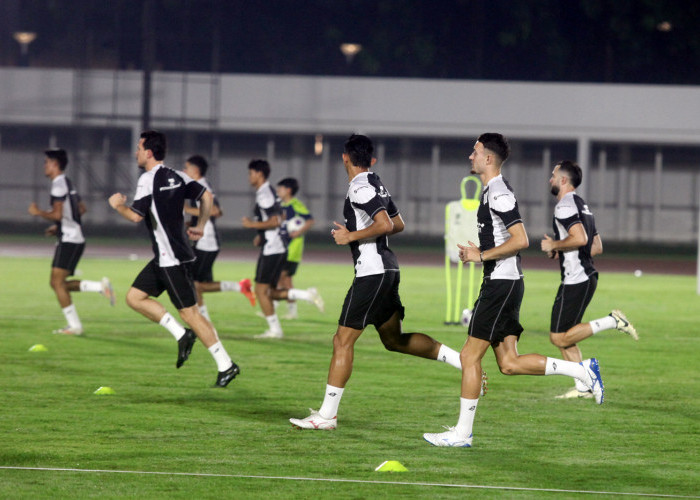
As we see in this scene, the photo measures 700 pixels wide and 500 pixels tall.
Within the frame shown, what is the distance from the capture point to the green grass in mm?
6586

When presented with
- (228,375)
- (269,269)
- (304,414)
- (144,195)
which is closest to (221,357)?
(228,375)

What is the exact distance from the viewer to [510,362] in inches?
311

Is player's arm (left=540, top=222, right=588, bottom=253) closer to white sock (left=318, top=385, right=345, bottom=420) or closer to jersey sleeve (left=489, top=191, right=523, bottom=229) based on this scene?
jersey sleeve (left=489, top=191, right=523, bottom=229)

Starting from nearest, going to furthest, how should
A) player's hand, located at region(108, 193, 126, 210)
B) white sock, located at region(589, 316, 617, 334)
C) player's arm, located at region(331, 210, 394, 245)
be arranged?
player's arm, located at region(331, 210, 394, 245)
player's hand, located at region(108, 193, 126, 210)
white sock, located at region(589, 316, 617, 334)

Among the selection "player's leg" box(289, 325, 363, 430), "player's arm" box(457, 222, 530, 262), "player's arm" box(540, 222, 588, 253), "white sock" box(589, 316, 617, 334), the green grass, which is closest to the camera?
the green grass

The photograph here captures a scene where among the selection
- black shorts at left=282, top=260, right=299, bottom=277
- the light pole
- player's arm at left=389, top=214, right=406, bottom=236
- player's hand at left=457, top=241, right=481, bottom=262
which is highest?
the light pole

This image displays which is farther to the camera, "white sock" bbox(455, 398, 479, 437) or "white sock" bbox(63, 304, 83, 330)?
"white sock" bbox(63, 304, 83, 330)

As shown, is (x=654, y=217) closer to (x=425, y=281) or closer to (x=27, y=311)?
(x=425, y=281)

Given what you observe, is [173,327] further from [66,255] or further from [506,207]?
[66,255]

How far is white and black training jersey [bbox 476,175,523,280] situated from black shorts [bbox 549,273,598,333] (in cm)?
218

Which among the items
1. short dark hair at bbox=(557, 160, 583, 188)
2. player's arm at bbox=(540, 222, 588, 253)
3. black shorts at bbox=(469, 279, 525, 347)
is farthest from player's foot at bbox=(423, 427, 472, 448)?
short dark hair at bbox=(557, 160, 583, 188)

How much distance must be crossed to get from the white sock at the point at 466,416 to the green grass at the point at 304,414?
0.51ft

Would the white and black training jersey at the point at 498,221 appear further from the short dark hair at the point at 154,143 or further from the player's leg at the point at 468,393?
the short dark hair at the point at 154,143

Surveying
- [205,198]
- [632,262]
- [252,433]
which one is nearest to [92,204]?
[632,262]
